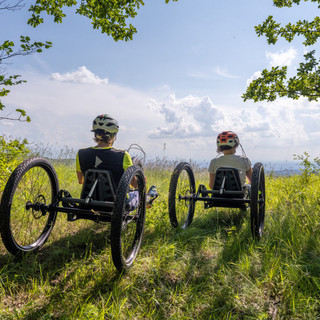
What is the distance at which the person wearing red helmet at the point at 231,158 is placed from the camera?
455cm

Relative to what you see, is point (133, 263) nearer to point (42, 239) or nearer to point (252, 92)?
point (42, 239)

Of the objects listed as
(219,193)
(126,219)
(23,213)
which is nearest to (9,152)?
(23,213)

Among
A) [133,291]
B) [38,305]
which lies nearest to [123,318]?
[133,291]

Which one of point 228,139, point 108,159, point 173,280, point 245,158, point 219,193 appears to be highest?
point 228,139

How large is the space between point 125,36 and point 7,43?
8.98 ft

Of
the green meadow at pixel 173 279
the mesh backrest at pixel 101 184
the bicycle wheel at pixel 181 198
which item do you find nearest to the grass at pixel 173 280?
the green meadow at pixel 173 279

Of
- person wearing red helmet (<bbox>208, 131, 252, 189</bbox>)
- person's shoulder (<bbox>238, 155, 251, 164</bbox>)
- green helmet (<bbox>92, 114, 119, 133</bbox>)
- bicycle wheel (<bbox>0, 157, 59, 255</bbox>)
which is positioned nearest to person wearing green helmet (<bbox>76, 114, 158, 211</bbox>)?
green helmet (<bbox>92, 114, 119, 133</bbox>)

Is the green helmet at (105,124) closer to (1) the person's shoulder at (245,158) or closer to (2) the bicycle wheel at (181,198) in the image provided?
(2) the bicycle wheel at (181,198)

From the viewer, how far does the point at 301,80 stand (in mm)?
4883

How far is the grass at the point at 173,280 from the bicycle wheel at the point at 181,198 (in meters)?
0.45

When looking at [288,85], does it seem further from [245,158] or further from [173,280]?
[173,280]

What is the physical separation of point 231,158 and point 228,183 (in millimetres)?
542

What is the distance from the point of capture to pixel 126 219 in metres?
2.86

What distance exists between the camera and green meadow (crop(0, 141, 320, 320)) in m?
2.21
